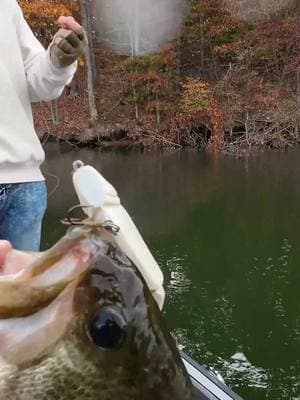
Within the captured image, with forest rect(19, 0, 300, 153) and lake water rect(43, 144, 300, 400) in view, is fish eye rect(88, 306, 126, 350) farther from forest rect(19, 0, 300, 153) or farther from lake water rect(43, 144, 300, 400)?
forest rect(19, 0, 300, 153)

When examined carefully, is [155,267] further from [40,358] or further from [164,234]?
[164,234]

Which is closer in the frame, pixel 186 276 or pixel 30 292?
pixel 30 292

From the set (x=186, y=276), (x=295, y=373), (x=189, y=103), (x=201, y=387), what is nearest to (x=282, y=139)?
(x=189, y=103)

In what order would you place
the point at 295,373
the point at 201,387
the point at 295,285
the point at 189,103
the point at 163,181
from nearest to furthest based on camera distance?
1. the point at 201,387
2. the point at 295,373
3. the point at 295,285
4. the point at 163,181
5. the point at 189,103

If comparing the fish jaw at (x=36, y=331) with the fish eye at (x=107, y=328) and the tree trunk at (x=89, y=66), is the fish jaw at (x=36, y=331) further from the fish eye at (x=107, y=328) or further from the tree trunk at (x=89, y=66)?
the tree trunk at (x=89, y=66)

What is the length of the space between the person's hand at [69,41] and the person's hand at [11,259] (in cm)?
86

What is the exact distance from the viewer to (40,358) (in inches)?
32.2

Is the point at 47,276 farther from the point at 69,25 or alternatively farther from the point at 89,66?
the point at 89,66

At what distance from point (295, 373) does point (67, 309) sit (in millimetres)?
5056

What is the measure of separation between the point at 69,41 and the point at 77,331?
40.3 inches

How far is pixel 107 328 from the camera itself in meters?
0.83

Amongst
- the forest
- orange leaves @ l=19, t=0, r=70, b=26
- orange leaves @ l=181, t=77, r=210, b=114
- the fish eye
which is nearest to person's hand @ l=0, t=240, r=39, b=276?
the fish eye

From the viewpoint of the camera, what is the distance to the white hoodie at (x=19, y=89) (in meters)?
1.92

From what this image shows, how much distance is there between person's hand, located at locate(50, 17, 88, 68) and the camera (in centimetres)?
165
